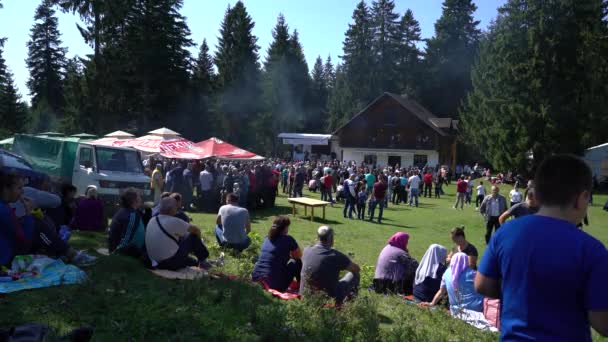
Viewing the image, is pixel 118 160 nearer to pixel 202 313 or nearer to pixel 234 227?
pixel 234 227

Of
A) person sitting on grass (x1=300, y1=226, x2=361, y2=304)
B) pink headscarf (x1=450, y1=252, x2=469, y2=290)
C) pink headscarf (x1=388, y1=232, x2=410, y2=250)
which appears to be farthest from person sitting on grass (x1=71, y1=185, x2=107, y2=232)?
pink headscarf (x1=450, y1=252, x2=469, y2=290)

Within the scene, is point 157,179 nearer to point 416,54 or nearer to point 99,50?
point 99,50

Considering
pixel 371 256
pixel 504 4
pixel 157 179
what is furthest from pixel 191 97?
pixel 371 256

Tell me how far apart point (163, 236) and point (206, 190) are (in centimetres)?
1106

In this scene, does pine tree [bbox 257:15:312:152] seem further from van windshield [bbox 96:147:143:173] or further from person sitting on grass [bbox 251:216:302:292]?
person sitting on grass [bbox 251:216:302:292]

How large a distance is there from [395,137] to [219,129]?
18.7m

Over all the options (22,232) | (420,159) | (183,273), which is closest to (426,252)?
(183,273)

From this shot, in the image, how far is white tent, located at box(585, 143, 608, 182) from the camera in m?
36.4

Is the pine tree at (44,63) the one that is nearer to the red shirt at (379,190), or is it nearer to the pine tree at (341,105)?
the pine tree at (341,105)

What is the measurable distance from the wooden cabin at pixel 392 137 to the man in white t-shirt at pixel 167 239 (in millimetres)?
46496

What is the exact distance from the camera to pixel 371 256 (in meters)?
12.0

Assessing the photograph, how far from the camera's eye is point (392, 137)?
54.9m

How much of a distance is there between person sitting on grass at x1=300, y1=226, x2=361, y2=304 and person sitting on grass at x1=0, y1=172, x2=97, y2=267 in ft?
10.1

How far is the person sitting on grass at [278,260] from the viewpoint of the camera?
721 centimetres
